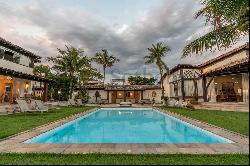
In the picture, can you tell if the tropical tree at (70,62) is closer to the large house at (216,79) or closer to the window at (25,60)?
the window at (25,60)

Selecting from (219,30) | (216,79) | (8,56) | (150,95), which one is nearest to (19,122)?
(219,30)

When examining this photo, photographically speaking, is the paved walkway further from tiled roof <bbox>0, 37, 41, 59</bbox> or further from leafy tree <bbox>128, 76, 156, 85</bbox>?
leafy tree <bbox>128, 76, 156, 85</bbox>

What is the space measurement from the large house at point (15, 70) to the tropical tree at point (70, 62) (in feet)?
16.3

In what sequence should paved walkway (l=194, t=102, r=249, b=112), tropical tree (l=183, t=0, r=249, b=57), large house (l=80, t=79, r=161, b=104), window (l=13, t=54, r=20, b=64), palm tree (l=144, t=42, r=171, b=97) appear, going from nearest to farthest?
tropical tree (l=183, t=0, r=249, b=57)
paved walkway (l=194, t=102, r=249, b=112)
window (l=13, t=54, r=20, b=64)
palm tree (l=144, t=42, r=171, b=97)
large house (l=80, t=79, r=161, b=104)

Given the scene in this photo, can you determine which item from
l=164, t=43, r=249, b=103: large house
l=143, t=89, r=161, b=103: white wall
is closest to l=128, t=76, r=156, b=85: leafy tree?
l=143, t=89, r=161, b=103: white wall

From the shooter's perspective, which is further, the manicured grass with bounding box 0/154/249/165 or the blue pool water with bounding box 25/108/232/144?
the blue pool water with bounding box 25/108/232/144

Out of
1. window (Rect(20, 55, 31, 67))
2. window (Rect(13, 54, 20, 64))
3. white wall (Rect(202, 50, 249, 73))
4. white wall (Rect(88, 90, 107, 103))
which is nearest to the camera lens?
white wall (Rect(202, 50, 249, 73))

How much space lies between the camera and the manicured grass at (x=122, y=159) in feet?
17.2

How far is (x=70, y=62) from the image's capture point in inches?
1400

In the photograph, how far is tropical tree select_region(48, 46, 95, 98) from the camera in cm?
3555

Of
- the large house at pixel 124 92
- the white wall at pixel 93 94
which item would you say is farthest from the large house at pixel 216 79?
the white wall at pixel 93 94

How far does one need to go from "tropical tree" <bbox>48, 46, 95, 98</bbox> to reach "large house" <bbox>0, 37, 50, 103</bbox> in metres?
4.98

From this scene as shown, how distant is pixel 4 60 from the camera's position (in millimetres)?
23578

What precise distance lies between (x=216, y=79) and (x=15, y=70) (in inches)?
839
